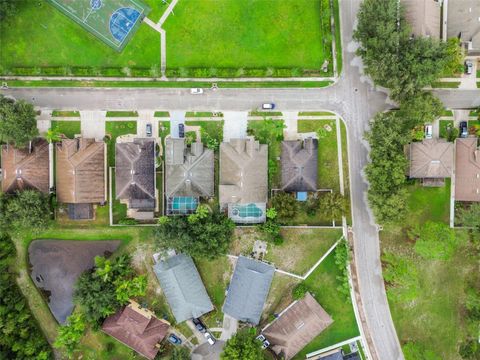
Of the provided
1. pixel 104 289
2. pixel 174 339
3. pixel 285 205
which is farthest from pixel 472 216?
pixel 104 289

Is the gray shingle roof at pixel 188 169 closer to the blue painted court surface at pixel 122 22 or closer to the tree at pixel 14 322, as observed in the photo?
the blue painted court surface at pixel 122 22

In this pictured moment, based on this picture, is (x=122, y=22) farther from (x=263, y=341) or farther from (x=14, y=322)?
(x=263, y=341)

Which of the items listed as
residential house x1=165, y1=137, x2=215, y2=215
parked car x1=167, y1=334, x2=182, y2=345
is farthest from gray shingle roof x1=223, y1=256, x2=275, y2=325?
residential house x1=165, y1=137, x2=215, y2=215

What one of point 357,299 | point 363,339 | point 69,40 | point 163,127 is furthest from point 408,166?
point 69,40

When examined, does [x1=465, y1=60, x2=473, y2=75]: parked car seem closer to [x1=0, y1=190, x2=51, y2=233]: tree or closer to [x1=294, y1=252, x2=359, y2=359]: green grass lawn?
[x1=294, y1=252, x2=359, y2=359]: green grass lawn

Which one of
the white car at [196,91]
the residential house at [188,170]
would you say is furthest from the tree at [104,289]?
the white car at [196,91]

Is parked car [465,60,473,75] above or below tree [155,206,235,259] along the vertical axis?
above

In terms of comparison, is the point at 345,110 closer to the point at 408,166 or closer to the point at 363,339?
the point at 408,166
